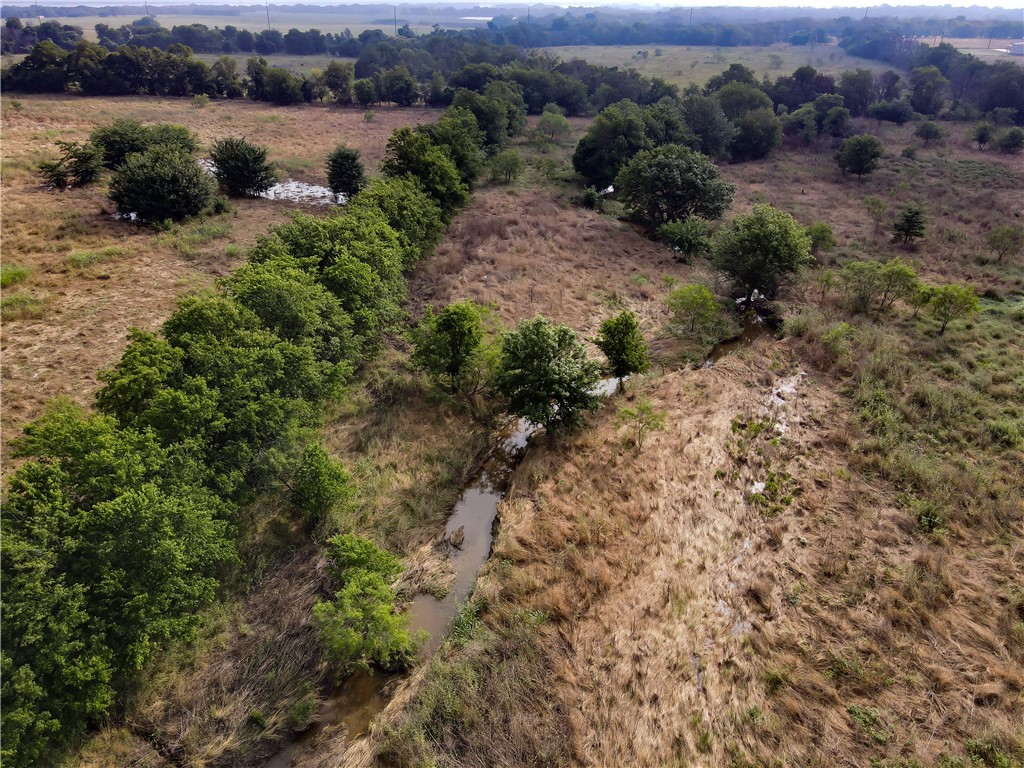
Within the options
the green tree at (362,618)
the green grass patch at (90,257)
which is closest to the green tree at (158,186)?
the green grass patch at (90,257)

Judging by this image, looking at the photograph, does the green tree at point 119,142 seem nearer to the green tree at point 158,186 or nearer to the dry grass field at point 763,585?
the green tree at point 158,186

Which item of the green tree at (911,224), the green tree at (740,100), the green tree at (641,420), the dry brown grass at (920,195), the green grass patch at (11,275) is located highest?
the green tree at (740,100)

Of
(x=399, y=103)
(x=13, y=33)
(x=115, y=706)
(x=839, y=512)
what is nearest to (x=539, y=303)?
(x=839, y=512)

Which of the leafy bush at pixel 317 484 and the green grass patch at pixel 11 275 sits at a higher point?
the green grass patch at pixel 11 275

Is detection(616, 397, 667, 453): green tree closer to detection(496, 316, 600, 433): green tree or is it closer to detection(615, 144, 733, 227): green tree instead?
detection(496, 316, 600, 433): green tree

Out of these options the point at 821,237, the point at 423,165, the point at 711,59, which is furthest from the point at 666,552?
the point at 711,59

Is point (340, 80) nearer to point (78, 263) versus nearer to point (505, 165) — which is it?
point (505, 165)
